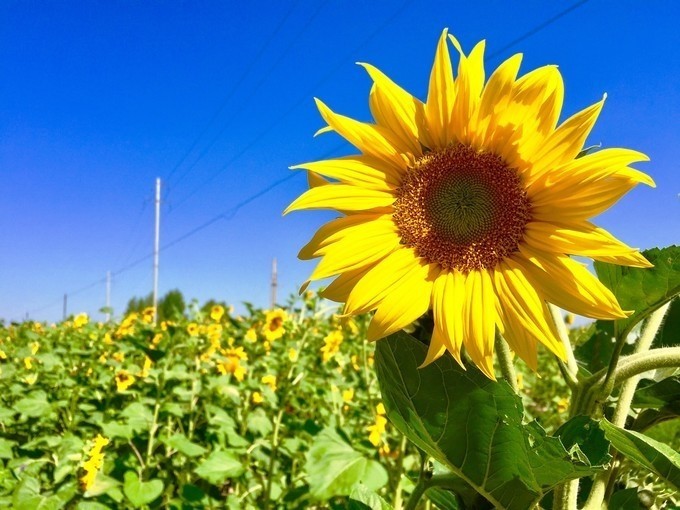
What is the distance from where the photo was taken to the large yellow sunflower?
66 centimetres

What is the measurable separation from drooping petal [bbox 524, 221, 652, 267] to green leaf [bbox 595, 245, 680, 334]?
46 millimetres

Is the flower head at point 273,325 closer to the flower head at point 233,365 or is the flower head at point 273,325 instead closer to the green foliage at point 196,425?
the green foliage at point 196,425

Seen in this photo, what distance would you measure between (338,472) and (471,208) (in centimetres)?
82

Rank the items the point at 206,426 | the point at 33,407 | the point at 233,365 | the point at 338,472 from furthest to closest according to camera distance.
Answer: the point at 233,365 < the point at 206,426 < the point at 33,407 < the point at 338,472

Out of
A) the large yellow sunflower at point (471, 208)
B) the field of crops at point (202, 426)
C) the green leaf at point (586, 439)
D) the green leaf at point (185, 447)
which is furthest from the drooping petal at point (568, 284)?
the green leaf at point (185, 447)

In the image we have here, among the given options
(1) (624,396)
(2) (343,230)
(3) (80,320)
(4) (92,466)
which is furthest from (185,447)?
(3) (80,320)

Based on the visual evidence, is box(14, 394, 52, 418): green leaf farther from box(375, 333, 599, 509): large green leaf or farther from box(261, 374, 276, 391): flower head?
box(375, 333, 599, 509): large green leaf

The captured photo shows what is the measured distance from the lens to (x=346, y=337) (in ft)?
13.1

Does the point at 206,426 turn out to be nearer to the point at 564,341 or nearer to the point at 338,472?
the point at 338,472

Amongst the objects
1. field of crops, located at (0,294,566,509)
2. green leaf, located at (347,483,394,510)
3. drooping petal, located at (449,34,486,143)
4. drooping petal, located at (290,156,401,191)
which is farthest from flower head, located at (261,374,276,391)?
drooping petal, located at (449,34,486,143)

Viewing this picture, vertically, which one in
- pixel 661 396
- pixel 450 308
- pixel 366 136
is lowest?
pixel 661 396

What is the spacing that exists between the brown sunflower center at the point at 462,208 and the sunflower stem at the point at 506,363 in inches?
3.6

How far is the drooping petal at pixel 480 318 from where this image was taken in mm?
648

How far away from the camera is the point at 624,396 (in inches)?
26.6
